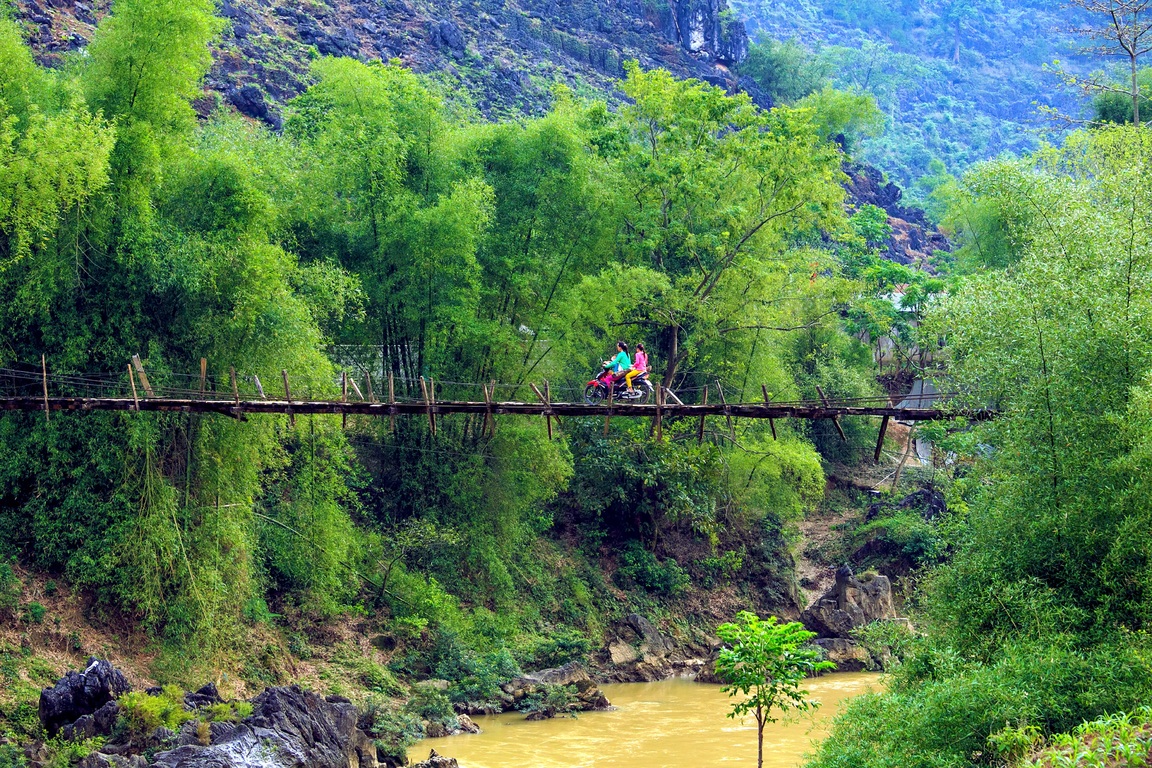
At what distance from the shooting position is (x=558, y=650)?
674 inches

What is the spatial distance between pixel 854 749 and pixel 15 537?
8860 mm

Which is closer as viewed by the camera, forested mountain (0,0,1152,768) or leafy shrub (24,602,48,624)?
forested mountain (0,0,1152,768)

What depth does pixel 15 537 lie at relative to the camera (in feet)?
41.1

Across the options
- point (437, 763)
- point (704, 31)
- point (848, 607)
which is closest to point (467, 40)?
point (704, 31)

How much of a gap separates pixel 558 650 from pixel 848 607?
5.55 metres

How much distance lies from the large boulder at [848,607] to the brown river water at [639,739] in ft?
8.97

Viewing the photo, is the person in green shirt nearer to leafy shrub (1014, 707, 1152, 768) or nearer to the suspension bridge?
the suspension bridge

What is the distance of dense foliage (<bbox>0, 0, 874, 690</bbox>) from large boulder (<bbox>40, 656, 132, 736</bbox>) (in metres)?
1.48

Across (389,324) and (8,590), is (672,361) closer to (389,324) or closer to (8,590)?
(389,324)

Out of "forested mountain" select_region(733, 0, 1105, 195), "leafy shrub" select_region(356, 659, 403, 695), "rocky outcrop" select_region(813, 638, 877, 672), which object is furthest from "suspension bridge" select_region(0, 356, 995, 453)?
"forested mountain" select_region(733, 0, 1105, 195)

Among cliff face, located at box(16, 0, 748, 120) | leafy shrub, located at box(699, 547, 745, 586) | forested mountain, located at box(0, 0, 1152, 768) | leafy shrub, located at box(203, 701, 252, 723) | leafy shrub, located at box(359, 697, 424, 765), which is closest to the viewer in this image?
forested mountain, located at box(0, 0, 1152, 768)

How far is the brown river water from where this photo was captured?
13133 millimetres

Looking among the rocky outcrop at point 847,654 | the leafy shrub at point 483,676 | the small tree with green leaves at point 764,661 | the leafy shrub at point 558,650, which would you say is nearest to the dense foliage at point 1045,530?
the small tree with green leaves at point 764,661

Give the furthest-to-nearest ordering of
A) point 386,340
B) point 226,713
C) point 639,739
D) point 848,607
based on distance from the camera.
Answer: point 848,607 → point 386,340 → point 639,739 → point 226,713
